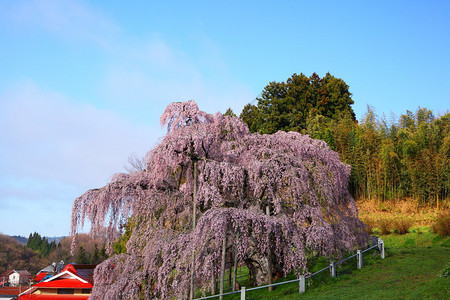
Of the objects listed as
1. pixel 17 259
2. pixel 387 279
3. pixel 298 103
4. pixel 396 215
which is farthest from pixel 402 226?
pixel 17 259

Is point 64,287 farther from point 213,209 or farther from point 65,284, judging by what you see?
point 213,209

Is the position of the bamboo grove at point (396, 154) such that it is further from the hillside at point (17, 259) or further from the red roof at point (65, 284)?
the hillside at point (17, 259)

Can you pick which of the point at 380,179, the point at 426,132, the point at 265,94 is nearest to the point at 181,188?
the point at 380,179

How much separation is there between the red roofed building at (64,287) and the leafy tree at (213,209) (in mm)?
11608

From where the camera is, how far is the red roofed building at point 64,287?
24234mm

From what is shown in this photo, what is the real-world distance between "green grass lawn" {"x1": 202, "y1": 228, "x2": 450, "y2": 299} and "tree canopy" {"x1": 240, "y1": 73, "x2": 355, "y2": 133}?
768 inches

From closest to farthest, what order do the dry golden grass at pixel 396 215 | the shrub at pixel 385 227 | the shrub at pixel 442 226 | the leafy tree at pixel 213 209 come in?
the leafy tree at pixel 213 209, the shrub at pixel 442 226, the dry golden grass at pixel 396 215, the shrub at pixel 385 227

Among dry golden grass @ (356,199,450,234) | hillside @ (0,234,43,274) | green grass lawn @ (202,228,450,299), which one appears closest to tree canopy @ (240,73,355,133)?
dry golden grass @ (356,199,450,234)

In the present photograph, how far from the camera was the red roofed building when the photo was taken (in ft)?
79.5

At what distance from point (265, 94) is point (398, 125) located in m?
14.6

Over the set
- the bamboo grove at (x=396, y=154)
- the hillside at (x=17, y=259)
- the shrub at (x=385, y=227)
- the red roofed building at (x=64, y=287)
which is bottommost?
the hillside at (x=17, y=259)

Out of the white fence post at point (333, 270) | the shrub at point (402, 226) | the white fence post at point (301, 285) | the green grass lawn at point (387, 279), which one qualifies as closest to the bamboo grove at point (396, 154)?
the shrub at point (402, 226)

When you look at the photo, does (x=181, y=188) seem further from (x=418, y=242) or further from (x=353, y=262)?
(x=418, y=242)

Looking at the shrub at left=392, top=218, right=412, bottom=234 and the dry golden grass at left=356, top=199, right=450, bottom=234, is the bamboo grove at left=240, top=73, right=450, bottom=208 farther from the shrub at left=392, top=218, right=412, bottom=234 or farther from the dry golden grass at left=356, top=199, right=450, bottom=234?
the shrub at left=392, top=218, right=412, bottom=234
